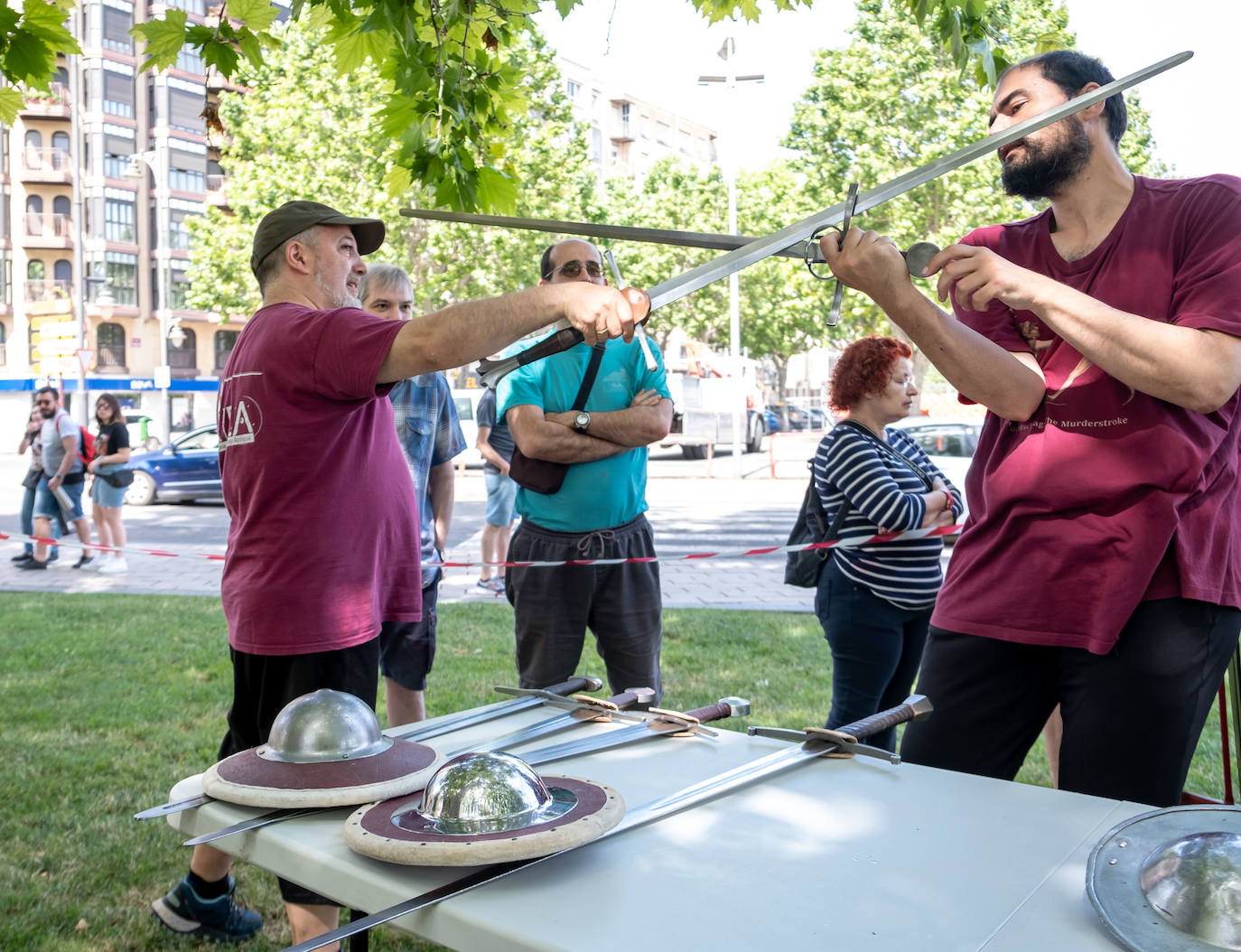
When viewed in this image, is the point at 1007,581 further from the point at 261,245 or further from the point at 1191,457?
the point at 261,245

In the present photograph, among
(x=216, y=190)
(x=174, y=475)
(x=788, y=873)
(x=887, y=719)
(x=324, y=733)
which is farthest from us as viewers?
(x=216, y=190)

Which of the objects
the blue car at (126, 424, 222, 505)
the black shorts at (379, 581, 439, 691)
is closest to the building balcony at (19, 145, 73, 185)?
the blue car at (126, 424, 222, 505)

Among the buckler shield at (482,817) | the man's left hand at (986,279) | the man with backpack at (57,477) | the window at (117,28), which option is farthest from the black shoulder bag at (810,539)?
the window at (117,28)

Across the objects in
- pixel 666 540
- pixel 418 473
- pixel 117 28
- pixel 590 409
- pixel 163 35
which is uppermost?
pixel 117 28

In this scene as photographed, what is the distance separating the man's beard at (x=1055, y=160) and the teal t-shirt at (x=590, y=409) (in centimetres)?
188

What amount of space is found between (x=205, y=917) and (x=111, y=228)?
165 ft

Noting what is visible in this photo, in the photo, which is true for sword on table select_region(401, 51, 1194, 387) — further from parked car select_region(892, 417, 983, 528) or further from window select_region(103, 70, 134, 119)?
window select_region(103, 70, 134, 119)

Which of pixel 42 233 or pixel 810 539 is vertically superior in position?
pixel 42 233

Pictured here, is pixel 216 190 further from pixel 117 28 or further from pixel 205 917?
pixel 205 917

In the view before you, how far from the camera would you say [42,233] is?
4609cm

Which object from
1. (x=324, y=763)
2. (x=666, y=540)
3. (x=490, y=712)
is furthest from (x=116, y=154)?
(x=324, y=763)

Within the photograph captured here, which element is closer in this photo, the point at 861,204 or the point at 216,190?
the point at 861,204

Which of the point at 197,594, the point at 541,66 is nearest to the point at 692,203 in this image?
the point at 541,66

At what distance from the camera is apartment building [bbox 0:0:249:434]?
149 ft
